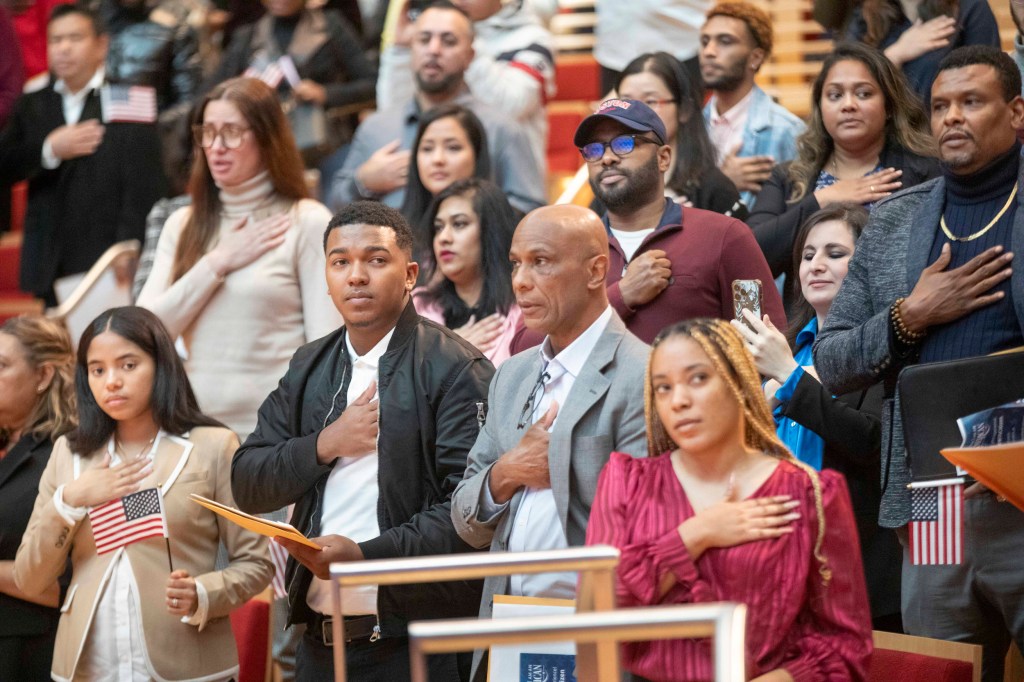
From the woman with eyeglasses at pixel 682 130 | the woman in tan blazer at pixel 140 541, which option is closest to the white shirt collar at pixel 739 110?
the woman with eyeglasses at pixel 682 130

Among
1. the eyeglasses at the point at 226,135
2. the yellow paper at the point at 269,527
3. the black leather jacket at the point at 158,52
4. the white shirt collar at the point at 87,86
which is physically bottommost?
the yellow paper at the point at 269,527

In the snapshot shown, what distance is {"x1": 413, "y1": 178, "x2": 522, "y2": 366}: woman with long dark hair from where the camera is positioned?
17.6 ft

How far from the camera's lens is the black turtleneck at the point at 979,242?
3926 millimetres

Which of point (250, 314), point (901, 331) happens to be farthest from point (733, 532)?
point (250, 314)

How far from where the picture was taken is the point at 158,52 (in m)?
8.02

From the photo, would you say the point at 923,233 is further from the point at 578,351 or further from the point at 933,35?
the point at 933,35

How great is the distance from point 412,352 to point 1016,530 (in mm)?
1668

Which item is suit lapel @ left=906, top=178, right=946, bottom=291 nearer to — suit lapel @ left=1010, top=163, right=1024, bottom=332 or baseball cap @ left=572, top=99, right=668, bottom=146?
Result: suit lapel @ left=1010, top=163, right=1024, bottom=332

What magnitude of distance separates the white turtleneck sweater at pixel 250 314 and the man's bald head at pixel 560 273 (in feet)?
5.65

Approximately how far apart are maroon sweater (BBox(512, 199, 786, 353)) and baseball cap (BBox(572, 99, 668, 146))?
0.32 metres

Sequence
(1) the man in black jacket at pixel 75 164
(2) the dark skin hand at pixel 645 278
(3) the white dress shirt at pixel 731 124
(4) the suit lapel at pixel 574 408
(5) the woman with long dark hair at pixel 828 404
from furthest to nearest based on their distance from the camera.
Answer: (1) the man in black jacket at pixel 75 164, (3) the white dress shirt at pixel 731 124, (2) the dark skin hand at pixel 645 278, (5) the woman with long dark hair at pixel 828 404, (4) the suit lapel at pixel 574 408

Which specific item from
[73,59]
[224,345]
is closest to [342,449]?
[224,345]

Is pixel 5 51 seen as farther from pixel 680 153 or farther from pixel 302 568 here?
pixel 302 568

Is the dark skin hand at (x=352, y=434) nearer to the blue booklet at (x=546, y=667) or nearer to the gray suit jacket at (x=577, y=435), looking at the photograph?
the gray suit jacket at (x=577, y=435)
